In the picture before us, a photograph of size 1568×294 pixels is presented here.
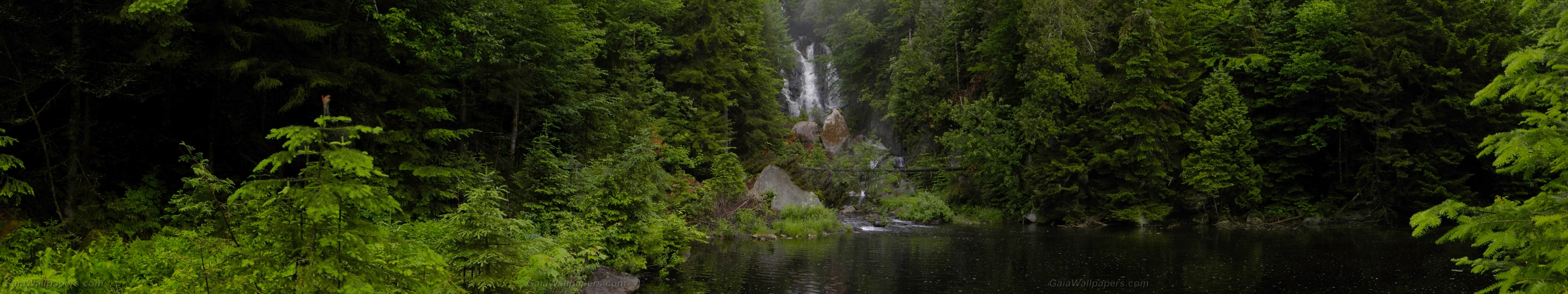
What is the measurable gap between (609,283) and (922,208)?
1985 cm

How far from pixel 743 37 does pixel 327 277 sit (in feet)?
94.9

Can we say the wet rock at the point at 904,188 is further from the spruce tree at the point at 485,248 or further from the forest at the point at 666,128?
the spruce tree at the point at 485,248

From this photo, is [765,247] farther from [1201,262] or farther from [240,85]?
[240,85]

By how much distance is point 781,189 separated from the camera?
97.5 feet

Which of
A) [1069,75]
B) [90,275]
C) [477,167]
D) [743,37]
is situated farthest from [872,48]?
[90,275]

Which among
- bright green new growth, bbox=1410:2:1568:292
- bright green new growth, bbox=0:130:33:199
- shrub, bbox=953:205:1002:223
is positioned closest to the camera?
bright green new growth, bbox=1410:2:1568:292

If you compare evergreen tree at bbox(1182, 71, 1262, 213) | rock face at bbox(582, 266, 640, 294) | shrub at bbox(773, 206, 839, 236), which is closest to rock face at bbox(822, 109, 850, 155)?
shrub at bbox(773, 206, 839, 236)

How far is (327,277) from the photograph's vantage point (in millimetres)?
4730

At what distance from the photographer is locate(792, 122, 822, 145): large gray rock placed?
40250 millimetres

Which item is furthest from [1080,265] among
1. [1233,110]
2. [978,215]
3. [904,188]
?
[904,188]

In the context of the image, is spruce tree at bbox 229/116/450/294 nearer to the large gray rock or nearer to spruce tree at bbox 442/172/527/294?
spruce tree at bbox 442/172/527/294

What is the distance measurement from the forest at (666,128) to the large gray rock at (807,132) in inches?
20.7

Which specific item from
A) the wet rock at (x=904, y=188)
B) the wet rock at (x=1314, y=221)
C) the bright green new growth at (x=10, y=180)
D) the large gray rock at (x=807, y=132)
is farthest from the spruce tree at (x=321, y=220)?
the large gray rock at (x=807, y=132)

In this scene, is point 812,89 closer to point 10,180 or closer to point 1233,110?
point 1233,110
